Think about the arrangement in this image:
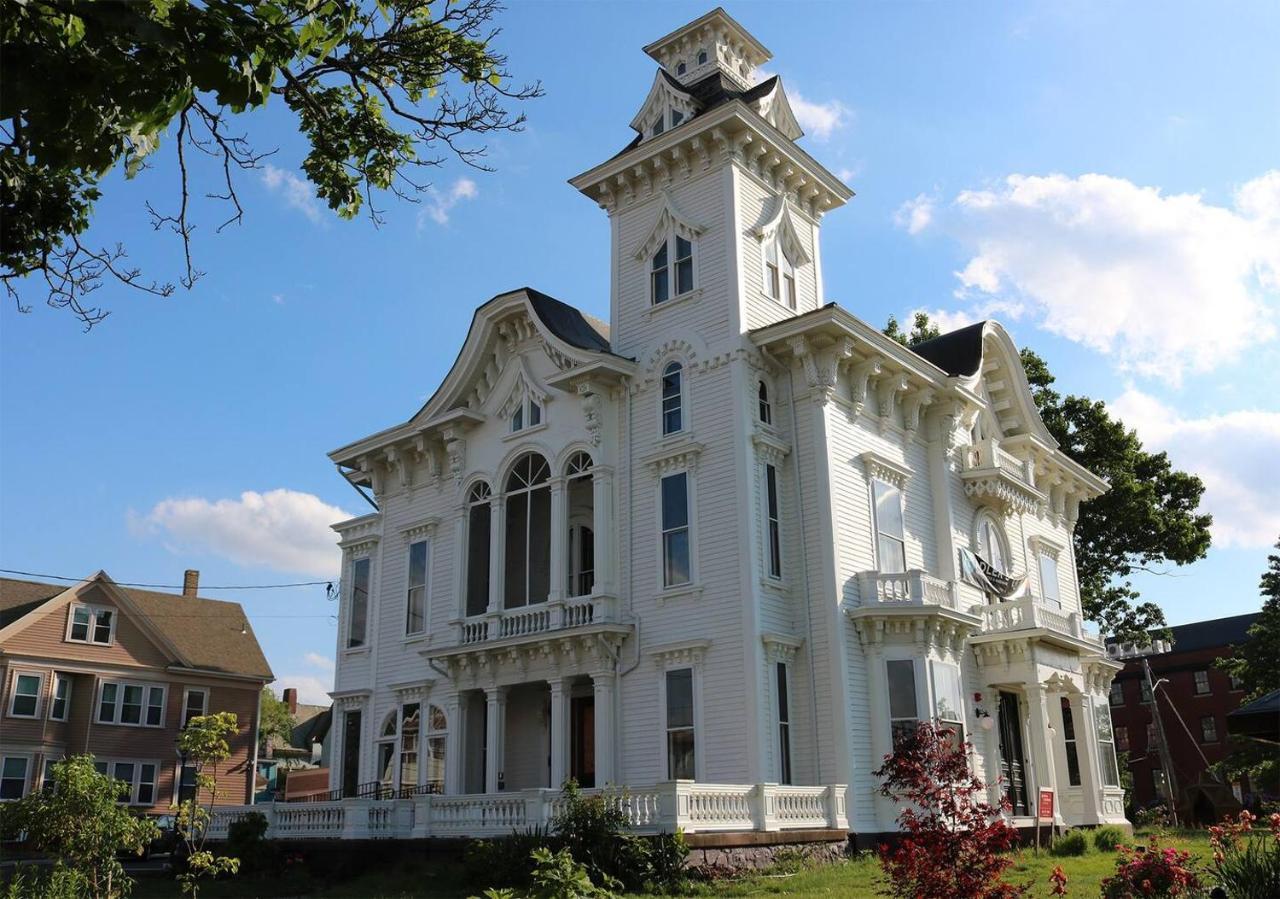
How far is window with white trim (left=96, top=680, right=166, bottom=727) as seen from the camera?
43.7m

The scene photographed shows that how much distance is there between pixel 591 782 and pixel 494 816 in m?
5.13

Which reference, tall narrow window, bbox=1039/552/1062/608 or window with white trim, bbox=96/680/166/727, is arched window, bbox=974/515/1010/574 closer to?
tall narrow window, bbox=1039/552/1062/608

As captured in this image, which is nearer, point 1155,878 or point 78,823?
point 1155,878

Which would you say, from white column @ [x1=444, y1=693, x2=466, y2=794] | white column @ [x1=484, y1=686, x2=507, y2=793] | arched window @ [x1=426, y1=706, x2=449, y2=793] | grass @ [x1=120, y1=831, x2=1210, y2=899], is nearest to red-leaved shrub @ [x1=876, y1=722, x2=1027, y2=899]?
grass @ [x1=120, y1=831, x2=1210, y2=899]

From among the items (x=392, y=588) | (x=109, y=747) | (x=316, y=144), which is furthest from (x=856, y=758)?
(x=109, y=747)

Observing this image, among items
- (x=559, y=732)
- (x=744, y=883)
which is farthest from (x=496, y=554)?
(x=744, y=883)

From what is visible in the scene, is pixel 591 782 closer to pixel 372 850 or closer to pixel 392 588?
pixel 372 850

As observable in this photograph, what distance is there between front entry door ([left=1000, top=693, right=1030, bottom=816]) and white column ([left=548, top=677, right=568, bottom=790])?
9939mm

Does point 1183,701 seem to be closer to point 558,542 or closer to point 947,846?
point 558,542

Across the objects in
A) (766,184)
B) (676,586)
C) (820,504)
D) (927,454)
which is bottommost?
(676,586)

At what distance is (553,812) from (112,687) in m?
30.9

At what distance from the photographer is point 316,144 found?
11234 millimetres

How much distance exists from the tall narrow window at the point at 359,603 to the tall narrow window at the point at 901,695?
14782mm

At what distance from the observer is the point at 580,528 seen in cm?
2888
